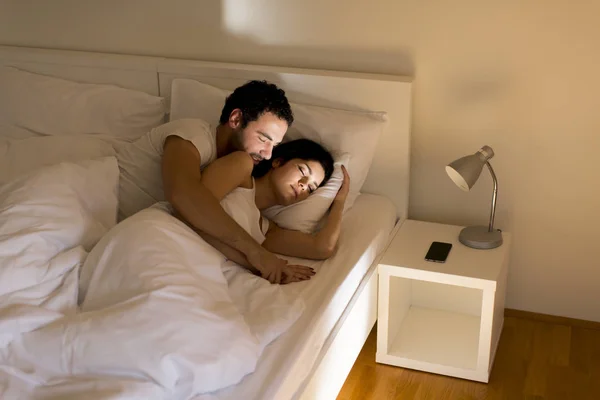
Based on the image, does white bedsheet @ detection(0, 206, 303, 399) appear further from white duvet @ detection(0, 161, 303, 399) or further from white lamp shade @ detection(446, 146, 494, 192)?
white lamp shade @ detection(446, 146, 494, 192)

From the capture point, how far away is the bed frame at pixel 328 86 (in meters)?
2.38

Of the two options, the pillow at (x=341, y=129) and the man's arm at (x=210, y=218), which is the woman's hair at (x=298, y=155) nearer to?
the pillow at (x=341, y=129)

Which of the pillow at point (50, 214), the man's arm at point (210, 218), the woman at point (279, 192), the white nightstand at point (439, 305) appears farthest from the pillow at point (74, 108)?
the white nightstand at point (439, 305)

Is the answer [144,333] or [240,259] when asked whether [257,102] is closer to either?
[240,259]

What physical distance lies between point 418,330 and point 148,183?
1.09m

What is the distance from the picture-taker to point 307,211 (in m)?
2.28

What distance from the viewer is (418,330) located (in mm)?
2545

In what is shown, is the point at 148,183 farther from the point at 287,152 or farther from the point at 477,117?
the point at 477,117

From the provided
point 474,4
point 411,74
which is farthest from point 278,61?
point 474,4

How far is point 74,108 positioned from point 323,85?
990mm

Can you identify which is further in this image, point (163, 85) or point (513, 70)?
point (163, 85)

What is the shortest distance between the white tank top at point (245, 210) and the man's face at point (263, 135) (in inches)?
4.5

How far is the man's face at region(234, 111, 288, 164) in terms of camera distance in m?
2.19

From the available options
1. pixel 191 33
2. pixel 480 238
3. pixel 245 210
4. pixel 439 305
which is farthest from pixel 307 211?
pixel 191 33
